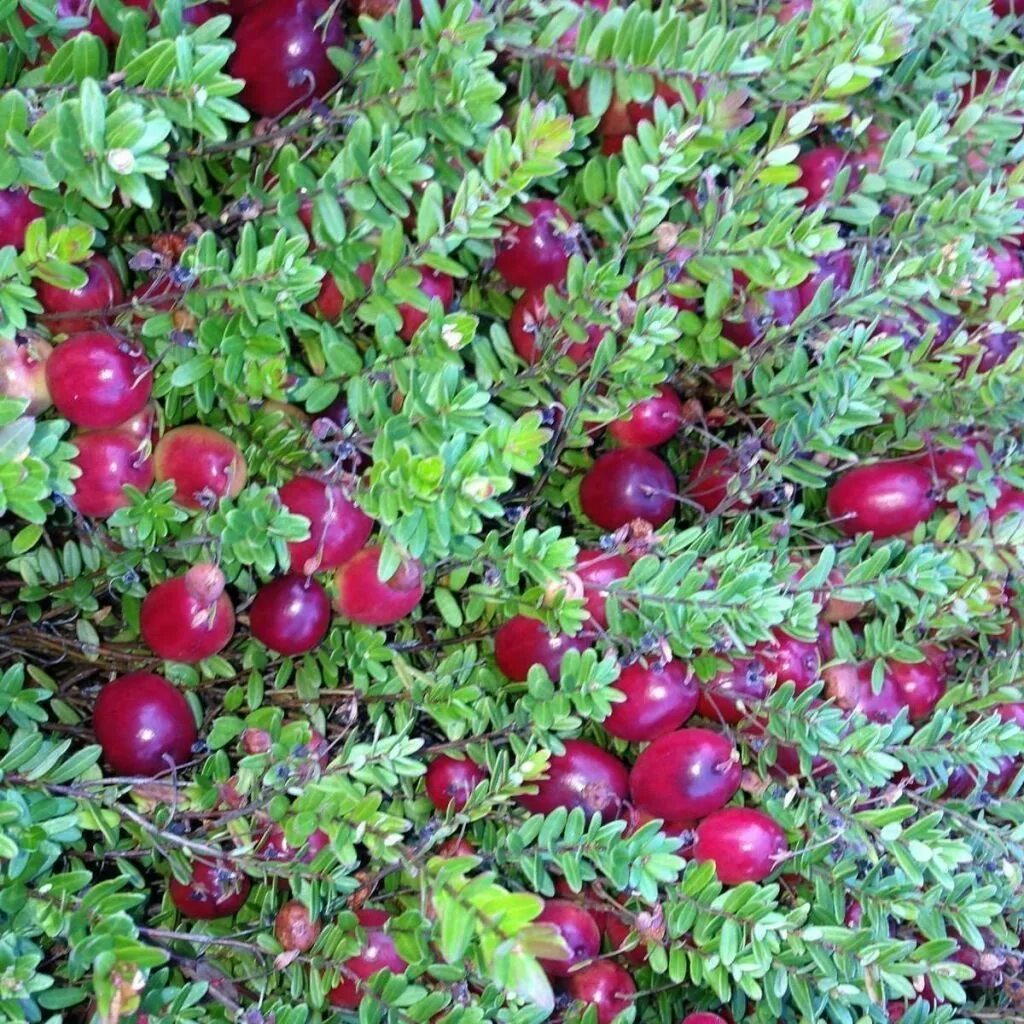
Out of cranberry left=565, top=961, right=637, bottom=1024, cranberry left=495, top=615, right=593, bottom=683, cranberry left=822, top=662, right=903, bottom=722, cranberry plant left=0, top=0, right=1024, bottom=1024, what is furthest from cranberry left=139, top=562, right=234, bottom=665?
cranberry left=822, top=662, right=903, bottom=722

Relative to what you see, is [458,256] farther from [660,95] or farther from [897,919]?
[897,919]

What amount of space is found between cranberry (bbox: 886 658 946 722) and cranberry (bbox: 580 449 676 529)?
402 mm

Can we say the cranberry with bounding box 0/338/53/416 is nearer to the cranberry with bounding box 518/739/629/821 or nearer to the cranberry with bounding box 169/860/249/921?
the cranberry with bounding box 169/860/249/921

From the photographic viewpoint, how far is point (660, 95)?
1.27 meters

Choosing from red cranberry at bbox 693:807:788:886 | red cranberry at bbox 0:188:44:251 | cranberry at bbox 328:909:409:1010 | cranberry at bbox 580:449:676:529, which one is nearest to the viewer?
red cranberry at bbox 0:188:44:251

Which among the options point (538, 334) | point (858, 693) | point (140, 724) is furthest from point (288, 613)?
point (858, 693)

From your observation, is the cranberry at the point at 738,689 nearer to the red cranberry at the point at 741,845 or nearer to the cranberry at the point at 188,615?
the red cranberry at the point at 741,845

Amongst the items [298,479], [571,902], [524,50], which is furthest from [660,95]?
[571,902]

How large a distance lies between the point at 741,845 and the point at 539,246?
0.80 meters

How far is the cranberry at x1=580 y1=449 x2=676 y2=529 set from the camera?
1341mm

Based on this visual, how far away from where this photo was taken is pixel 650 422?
136 cm

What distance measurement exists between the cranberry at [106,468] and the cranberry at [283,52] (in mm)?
437

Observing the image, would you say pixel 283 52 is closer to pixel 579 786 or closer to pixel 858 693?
pixel 579 786

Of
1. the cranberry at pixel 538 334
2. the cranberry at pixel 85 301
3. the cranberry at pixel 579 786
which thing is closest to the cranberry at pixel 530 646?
the cranberry at pixel 579 786
